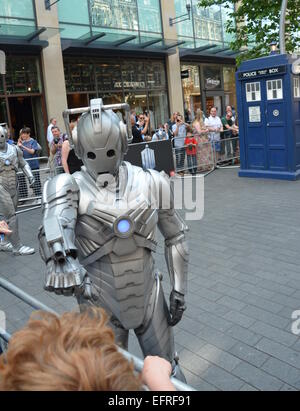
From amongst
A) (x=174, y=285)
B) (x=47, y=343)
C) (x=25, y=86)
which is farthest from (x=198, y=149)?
(x=47, y=343)

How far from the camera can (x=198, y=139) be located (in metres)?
12.0

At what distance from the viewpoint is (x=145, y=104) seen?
19.0 meters

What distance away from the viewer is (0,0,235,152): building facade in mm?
14531

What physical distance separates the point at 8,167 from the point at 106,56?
12091 millimetres

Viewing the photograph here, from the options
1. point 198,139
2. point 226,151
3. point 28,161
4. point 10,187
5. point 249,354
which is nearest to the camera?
point 249,354

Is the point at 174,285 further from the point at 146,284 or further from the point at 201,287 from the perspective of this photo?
the point at 201,287

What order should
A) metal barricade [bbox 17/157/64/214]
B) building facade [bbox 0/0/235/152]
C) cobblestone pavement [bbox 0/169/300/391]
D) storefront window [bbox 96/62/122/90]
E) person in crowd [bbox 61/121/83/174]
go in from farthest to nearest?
storefront window [bbox 96/62/122/90] < building facade [bbox 0/0/235/152] < metal barricade [bbox 17/157/64/214] < person in crowd [bbox 61/121/83/174] < cobblestone pavement [bbox 0/169/300/391]

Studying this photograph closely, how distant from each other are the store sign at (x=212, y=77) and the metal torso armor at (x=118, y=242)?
2081 cm

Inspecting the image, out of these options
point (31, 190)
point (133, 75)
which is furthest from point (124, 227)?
point (133, 75)

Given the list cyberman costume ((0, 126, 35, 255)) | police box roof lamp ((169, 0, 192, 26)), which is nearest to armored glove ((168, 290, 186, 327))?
cyberman costume ((0, 126, 35, 255))

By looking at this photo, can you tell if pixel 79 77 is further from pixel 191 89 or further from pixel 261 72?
pixel 261 72

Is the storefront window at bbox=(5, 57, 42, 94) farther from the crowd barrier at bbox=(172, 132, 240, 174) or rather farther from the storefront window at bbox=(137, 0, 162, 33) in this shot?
the crowd barrier at bbox=(172, 132, 240, 174)

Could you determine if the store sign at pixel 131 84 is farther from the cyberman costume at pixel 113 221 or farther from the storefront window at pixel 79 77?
the cyberman costume at pixel 113 221

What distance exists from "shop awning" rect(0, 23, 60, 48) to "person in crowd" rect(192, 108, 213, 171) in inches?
241
